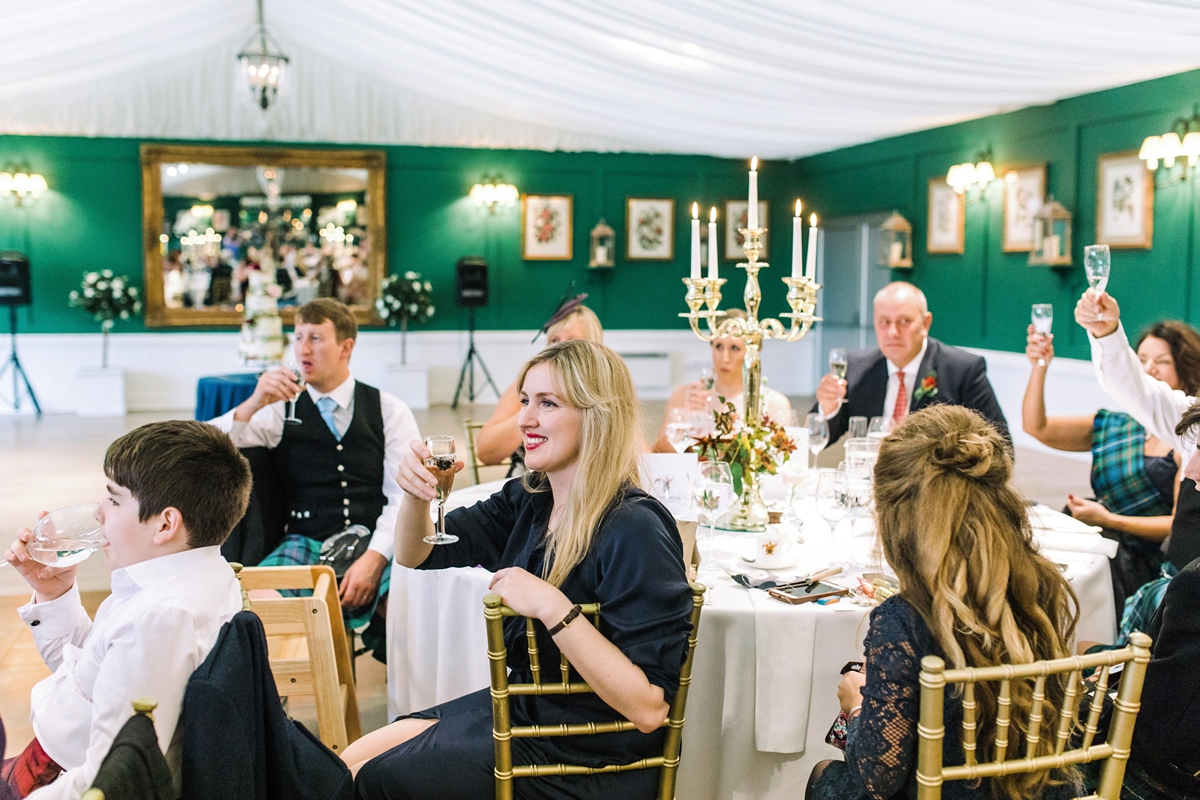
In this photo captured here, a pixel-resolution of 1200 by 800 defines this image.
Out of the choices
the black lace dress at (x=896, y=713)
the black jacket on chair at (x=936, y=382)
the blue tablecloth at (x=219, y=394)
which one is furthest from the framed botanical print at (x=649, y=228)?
the black lace dress at (x=896, y=713)

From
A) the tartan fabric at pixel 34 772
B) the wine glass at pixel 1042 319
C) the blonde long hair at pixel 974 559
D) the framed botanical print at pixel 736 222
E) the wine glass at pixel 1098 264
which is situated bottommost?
the tartan fabric at pixel 34 772

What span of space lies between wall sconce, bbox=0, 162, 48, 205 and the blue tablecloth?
5.21m

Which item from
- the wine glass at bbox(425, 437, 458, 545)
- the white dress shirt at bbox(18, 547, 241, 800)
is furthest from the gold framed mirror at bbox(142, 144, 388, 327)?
the white dress shirt at bbox(18, 547, 241, 800)

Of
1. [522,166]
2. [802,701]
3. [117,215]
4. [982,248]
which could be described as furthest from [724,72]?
[117,215]

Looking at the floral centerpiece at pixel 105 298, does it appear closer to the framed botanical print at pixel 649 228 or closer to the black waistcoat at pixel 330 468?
the framed botanical print at pixel 649 228

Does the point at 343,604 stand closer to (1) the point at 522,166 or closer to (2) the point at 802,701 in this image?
(2) the point at 802,701

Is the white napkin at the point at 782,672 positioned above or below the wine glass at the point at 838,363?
below

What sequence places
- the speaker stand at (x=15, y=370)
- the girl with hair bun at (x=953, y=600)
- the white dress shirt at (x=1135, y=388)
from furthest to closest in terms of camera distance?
the speaker stand at (x=15, y=370) → the white dress shirt at (x=1135, y=388) → the girl with hair bun at (x=953, y=600)

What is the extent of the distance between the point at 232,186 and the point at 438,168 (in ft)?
7.38

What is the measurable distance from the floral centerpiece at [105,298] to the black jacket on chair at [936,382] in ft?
29.2

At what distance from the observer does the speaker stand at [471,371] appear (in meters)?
11.7

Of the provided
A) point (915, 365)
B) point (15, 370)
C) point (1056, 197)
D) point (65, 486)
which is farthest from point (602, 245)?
point (915, 365)

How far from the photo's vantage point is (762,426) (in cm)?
296

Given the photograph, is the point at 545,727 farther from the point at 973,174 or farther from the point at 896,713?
Result: the point at 973,174
